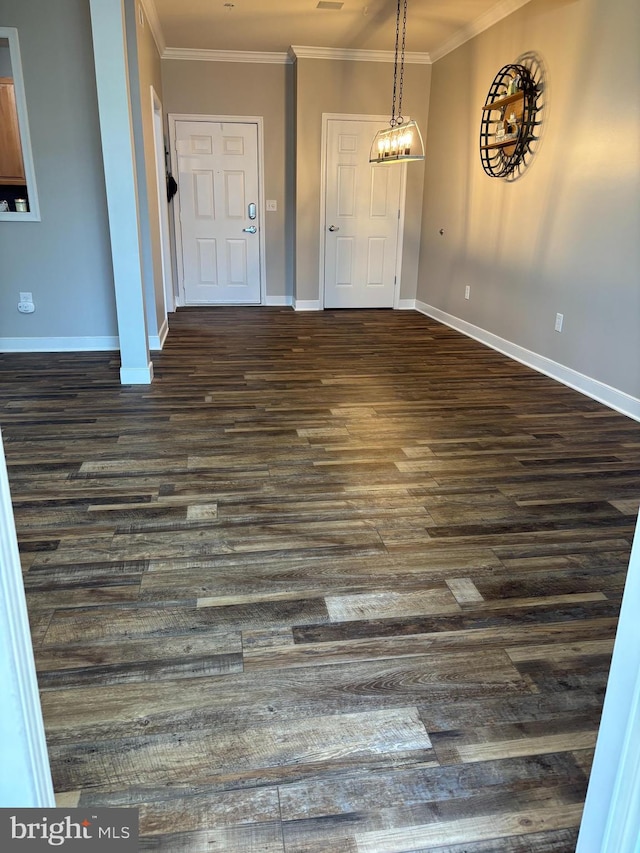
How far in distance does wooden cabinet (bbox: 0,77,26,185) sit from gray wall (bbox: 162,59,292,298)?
1.86 m

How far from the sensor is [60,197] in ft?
15.8

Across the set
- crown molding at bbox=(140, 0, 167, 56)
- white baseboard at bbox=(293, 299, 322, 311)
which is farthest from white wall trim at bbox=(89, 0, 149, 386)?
white baseboard at bbox=(293, 299, 322, 311)

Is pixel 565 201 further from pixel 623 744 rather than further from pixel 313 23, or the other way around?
pixel 623 744

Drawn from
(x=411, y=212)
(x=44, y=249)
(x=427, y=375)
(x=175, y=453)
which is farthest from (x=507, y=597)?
(x=411, y=212)

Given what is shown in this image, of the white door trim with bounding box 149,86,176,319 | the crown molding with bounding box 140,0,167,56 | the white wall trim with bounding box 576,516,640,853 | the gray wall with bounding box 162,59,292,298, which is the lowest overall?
the white wall trim with bounding box 576,516,640,853

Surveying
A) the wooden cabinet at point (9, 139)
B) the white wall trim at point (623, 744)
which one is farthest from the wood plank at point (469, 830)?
the wooden cabinet at point (9, 139)

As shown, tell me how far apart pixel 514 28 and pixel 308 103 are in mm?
2412

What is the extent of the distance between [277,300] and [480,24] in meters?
3.55

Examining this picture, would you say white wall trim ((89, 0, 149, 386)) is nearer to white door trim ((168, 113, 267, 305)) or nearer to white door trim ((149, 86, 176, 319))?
white door trim ((149, 86, 176, 319))

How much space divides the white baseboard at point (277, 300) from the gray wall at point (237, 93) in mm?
1276

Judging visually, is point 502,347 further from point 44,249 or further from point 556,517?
point 44,249

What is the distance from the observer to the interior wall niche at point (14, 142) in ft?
14.9

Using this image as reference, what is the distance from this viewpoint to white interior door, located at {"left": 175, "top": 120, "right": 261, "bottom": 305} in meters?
6.89

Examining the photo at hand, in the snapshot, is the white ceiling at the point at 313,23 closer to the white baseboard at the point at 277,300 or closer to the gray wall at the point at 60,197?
the gray wall at the point at 60,197
